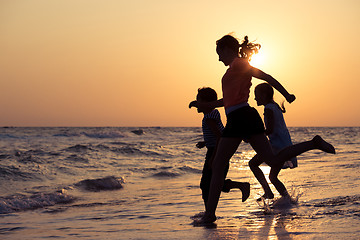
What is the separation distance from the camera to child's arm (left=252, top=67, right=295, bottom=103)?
3.63 m

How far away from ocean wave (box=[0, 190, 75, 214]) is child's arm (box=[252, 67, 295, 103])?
14.9 feet

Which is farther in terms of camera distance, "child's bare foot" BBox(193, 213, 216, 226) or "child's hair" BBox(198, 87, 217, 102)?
"child's hair" BBox(198, 87, 217, 102)

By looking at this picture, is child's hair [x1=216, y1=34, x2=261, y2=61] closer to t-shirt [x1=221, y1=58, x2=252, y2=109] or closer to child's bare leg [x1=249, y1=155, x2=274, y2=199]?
t-shirt [x1=221, y1=58, x2=252, y2=109]

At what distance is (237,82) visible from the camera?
13.1 ft

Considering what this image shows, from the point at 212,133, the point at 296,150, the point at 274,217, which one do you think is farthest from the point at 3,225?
the point at 296,150

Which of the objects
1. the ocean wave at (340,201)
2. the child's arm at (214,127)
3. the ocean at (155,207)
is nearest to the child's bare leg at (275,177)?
the ocean at (155,207)

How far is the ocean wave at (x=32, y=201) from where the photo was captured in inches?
266

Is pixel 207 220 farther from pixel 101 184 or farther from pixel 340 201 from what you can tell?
pixel 101 184

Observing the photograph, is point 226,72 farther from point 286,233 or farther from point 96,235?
point 96,235

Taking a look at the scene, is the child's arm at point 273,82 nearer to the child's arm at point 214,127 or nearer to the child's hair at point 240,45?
the child's hair at point 240,45

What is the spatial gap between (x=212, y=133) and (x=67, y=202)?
374 centimetres

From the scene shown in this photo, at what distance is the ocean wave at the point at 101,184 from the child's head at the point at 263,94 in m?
4.64

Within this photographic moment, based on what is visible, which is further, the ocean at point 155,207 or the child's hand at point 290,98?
the ocean at point 155,207

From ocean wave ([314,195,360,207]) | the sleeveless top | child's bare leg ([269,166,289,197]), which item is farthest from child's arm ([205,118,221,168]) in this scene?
ocean wave ([314,195,360,207])
